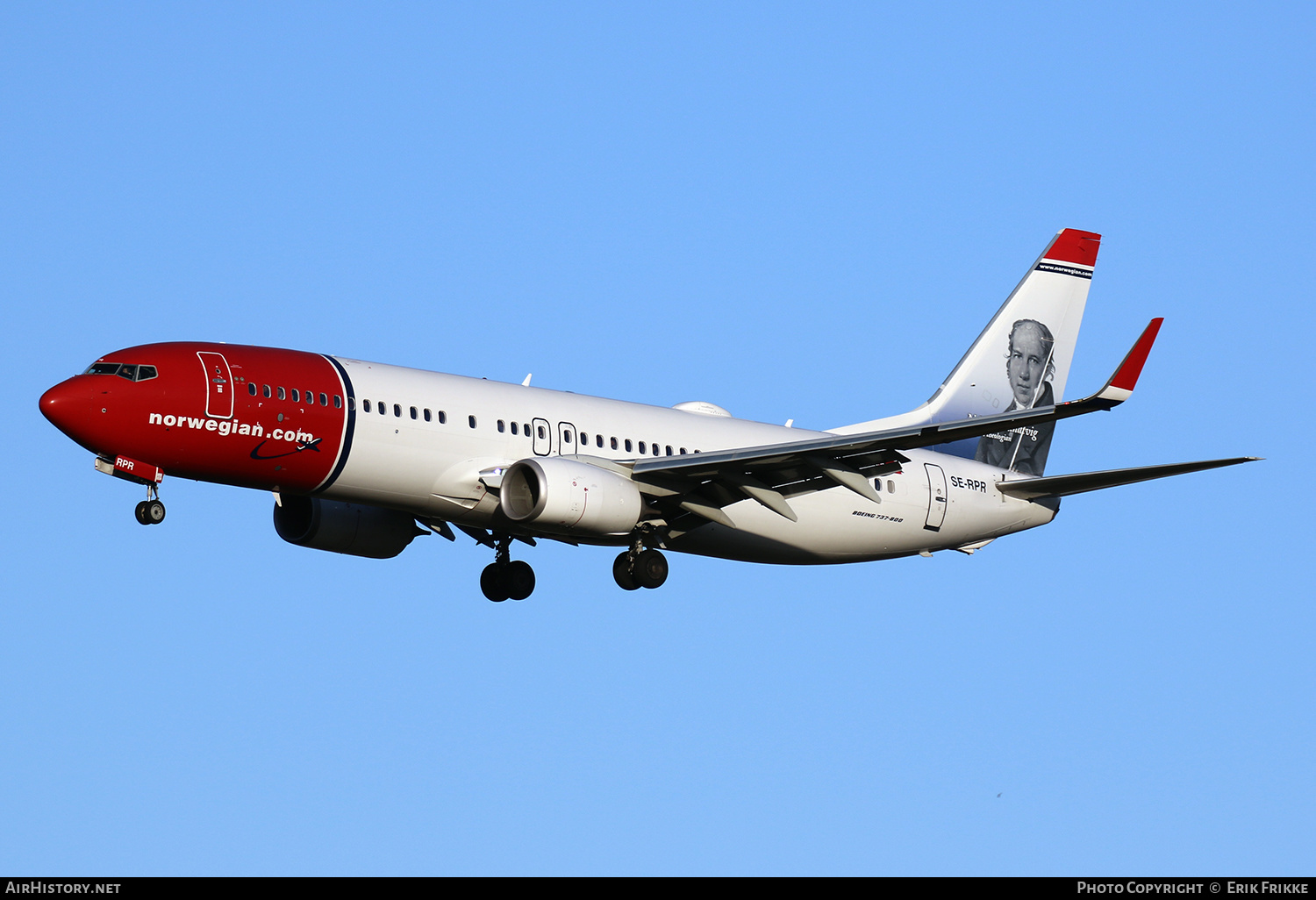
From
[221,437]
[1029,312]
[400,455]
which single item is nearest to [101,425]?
[221,437]

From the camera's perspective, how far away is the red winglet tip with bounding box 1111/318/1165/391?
113 feet

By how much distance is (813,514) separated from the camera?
44.2 metres

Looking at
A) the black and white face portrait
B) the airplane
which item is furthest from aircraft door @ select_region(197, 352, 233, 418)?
the black and white face portrait

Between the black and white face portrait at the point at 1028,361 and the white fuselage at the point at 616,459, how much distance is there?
14.3 ft

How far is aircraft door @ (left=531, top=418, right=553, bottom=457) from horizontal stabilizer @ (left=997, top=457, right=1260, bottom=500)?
13143 mm

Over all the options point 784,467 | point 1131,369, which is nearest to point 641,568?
point 784,467

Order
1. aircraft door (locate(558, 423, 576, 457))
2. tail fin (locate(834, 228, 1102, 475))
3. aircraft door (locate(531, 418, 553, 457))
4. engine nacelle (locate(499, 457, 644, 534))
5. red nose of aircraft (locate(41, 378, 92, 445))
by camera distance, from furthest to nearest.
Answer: tail fin (locate(834, 228, 1102, 475)), aircraft door (locate(558, 423, 576, 457)), aircraft door (locate(531, 418, 553, 457)), engine nacelle (locate(499, 457, 644, 534)), red nose of aircraft (locate(41, 378, 92, 445))

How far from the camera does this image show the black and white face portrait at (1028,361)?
5134cm

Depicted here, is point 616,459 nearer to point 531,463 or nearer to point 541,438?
point 541,438

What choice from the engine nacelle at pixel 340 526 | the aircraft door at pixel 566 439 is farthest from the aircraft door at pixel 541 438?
the engine nacelle at pixel 340 526

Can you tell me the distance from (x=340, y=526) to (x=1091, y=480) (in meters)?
18.7

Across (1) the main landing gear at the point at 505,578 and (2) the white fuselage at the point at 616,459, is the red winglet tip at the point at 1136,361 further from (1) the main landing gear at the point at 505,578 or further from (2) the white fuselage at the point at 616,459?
(1) the main landing gear at the point at 505,578

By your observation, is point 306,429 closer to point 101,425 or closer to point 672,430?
point 101,425

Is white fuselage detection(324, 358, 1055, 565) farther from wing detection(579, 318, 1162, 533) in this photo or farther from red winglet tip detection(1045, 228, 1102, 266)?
red winglet tip detection(1045, 228, 1102, 266)
